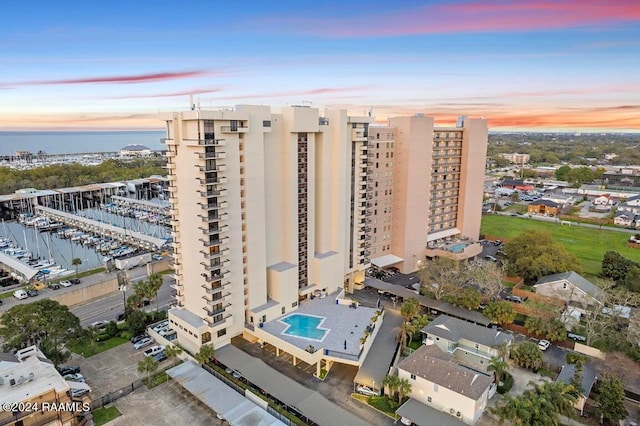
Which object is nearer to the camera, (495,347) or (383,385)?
(383,385)

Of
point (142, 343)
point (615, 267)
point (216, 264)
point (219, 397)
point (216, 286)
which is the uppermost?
point (216, 264)

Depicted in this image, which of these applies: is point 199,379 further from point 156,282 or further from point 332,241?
point 332,241

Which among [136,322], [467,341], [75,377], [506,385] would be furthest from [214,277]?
[506,385]

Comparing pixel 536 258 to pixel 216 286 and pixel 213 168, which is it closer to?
pixel 216 286

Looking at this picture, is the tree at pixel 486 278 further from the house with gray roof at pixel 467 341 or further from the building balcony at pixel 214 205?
the building balcony at pixel 214 205

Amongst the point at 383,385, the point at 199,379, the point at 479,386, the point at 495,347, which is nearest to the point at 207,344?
the point at 199,379
